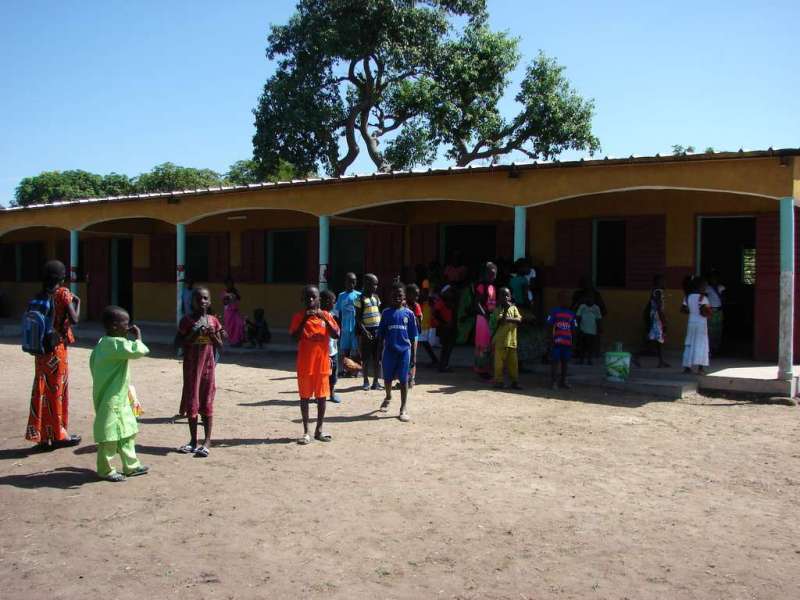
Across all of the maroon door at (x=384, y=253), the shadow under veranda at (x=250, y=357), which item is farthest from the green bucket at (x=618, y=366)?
the maroon door at (x=384, y=253)

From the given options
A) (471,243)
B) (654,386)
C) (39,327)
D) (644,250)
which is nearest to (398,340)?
(39,327)

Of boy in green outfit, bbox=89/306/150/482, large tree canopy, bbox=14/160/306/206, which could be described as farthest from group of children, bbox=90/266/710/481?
large tree canopy, bbox=14/160/306/206

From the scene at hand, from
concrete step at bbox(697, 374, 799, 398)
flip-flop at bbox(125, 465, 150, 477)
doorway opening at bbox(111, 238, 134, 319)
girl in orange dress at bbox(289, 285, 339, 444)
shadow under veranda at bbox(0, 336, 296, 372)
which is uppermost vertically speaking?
doorway opening at bbox(111, 238, 134, 319)

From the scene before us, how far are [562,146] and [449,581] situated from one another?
21938mm

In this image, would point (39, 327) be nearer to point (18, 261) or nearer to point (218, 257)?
point (218, 257)

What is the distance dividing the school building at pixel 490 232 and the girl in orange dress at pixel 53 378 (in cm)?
645

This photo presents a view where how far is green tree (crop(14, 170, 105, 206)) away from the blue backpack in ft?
145

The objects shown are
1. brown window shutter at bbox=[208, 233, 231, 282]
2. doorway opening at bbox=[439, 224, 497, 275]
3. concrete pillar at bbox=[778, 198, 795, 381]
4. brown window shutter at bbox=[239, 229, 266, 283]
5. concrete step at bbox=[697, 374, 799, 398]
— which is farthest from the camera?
brown window shutter at bbox=[208, 233, 231, 282]

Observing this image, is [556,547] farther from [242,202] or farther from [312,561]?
[242,202]

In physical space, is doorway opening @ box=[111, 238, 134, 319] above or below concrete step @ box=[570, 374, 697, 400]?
above

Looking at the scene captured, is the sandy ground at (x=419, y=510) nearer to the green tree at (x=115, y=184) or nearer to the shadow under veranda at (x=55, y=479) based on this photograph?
the shadow under veranda at (x=55, y=479)

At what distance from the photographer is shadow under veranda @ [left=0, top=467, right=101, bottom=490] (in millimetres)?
5355

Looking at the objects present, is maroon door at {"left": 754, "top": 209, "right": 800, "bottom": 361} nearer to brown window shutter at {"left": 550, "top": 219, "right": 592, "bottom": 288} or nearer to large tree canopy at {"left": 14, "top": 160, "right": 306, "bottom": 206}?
brown window shutter at {"left": 550, "top": 219, "right": 592, "bottom": 288}

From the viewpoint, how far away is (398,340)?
7.67 meters
